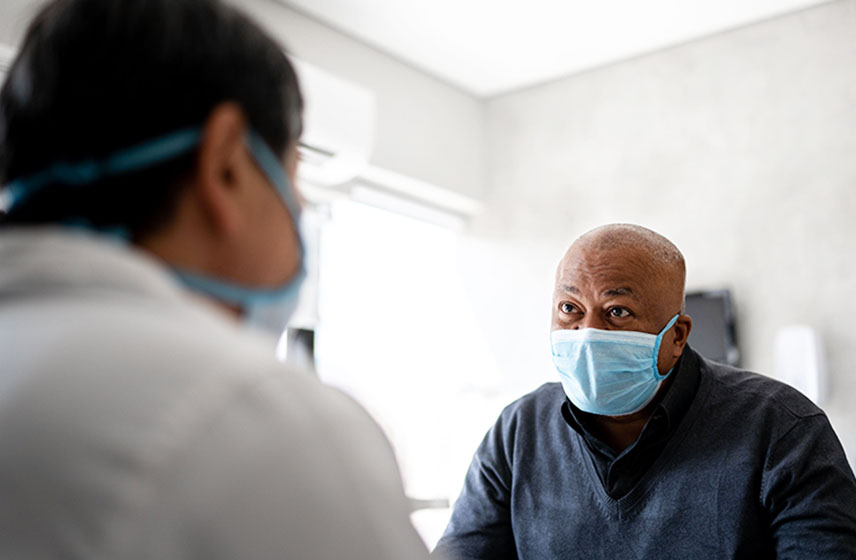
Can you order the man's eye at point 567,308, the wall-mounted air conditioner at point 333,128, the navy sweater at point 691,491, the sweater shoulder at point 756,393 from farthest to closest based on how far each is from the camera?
the wall-mounted air conditioner at point 333,128 → the man's eye at point 567,308 → the sweater shoulder at point 756,393 → the navy sweater at point 691,491

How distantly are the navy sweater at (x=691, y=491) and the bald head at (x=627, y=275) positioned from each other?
0.13 metres

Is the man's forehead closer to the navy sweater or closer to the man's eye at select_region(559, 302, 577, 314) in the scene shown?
the man's eye at select_region(559, 302, 577, 314)

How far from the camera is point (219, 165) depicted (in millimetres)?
618

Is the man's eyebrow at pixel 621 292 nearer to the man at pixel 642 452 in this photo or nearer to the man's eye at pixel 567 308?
the man at pixel 642 452

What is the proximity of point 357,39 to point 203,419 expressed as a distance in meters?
3.78

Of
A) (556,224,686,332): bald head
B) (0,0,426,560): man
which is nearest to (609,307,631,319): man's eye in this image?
(556,224,686,332): bald head

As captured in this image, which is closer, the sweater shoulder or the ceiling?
the sweater shoulder

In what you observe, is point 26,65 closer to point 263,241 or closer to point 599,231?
point 263,241

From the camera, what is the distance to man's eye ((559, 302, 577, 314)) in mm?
1863

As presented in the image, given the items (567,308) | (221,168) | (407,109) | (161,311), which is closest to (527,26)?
(407,109)

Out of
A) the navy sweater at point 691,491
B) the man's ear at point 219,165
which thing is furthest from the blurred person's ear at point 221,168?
the navy sweater at point 691,491

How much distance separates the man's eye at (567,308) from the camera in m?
1.86

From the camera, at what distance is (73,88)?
0.60 metres

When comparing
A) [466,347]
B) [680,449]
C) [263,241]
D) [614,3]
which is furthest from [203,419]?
[466,347]
